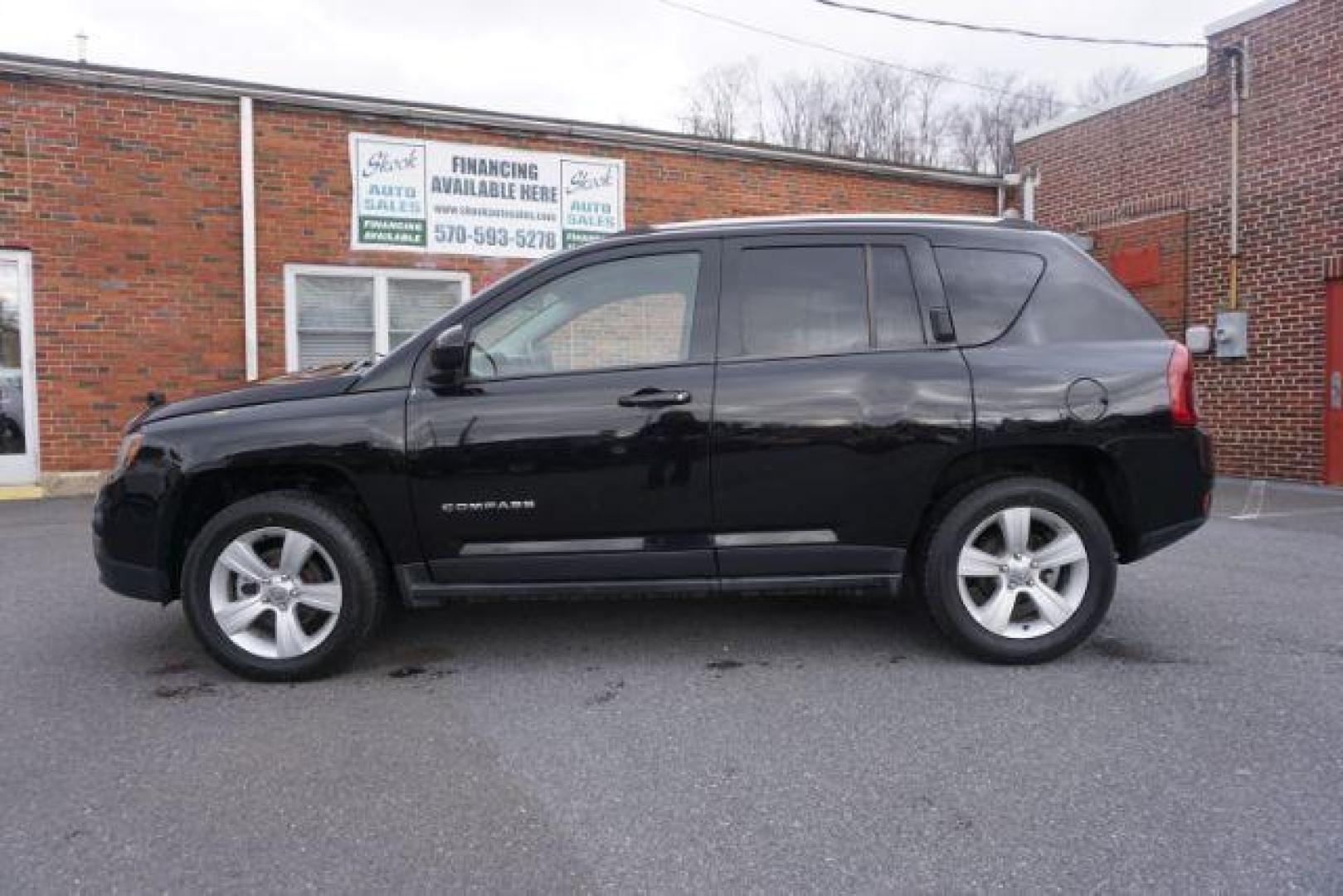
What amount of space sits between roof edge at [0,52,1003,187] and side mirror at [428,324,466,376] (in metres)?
7.03

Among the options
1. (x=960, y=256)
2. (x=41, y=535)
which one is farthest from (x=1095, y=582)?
(x=41, y=535)

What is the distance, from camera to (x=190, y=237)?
29.3 ft

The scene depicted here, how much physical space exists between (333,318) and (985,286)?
765 cm

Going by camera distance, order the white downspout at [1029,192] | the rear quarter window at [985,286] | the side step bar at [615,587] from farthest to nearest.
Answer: the white downspout at [1029,192] < the rear quarter window at [985,286] < the side step bar at [615,587]

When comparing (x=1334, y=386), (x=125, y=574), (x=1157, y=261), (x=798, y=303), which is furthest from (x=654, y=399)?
(x=1157, y=261)

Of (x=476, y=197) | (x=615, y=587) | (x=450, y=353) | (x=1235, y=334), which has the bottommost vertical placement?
(x=615, y=587)

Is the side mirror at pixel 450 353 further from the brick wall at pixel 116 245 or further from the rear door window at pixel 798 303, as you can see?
the brick wall at pixel 116 245

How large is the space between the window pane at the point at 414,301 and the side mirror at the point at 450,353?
6500mm

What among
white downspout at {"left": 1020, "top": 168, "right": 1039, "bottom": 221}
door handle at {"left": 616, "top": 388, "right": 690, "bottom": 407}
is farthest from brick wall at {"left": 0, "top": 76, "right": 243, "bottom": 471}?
white downspout at {"left": 1020, "top": 168, "right": 1039, "bottom": 221}

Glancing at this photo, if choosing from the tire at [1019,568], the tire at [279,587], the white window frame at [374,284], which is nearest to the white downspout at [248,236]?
the white window frame at [374,284]

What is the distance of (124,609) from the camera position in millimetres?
4703

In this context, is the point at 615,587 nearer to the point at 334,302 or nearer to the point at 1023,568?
the point at 1023,568

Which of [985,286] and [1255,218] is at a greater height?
[1255,218]

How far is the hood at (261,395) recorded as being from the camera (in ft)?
11.8
